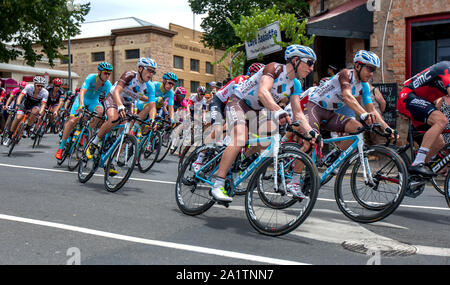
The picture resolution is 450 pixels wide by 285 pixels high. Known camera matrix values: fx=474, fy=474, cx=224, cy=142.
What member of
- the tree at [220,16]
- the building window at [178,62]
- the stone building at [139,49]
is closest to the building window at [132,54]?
the stone building at [139,49]

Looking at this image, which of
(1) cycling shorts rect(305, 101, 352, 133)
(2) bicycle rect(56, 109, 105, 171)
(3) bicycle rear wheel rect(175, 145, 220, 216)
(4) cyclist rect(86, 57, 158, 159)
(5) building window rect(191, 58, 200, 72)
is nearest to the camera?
(3) bicycle rear wheel rect(175, 145, 220, 216)

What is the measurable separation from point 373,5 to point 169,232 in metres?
11.3

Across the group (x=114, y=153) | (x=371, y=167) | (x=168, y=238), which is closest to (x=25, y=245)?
(x=168, y=238)

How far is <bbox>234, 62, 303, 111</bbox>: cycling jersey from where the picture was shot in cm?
526

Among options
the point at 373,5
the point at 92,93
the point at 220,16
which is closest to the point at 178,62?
the point at 220,16

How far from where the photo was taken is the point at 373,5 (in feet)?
45.5

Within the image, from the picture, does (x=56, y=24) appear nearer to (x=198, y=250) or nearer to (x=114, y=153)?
(x=114, y=153)

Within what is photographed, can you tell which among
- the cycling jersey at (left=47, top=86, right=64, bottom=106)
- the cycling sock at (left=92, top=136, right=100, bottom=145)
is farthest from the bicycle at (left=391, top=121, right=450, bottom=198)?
the cycling jersey at (left=47, top=86, right=64, bottom=106)

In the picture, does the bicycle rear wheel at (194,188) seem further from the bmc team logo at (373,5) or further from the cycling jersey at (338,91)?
the bmc team logo at (373,5)

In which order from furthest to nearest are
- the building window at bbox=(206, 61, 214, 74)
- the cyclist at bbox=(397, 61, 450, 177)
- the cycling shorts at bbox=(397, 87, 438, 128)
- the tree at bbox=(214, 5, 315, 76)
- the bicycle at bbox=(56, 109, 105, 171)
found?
1. the building window at bbox=(206, 61, 214, 74)
2. the tree at bbox=(214, 5, 315, 76)
3. the bicycle at bbox=(56, 109, 105, 171)
4. the cycling shorts at bbox=(397, 87, 438, 128)
5. the cyclist at bbox=(397, 61, 450, 177)

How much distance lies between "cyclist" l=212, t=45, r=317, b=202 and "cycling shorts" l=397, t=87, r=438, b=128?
1.95 m

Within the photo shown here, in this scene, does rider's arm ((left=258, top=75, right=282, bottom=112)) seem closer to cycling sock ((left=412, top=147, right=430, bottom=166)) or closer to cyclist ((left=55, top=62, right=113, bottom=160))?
cycling sock ((left=412, top=147, right=430, bottom=166))

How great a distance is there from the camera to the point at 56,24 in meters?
29.1

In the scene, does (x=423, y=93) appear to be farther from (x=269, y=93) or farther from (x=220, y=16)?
(x=220, y=16)
